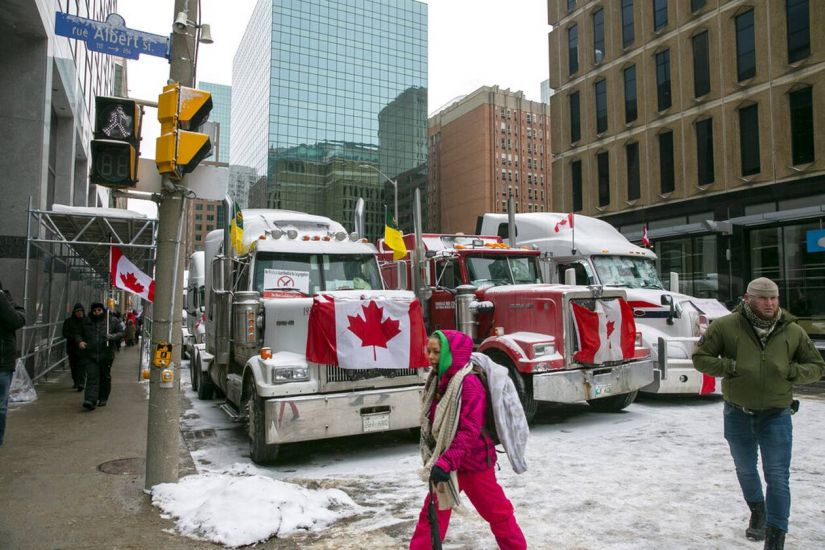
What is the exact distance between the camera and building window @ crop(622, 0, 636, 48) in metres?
29.8

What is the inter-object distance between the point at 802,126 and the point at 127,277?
2357 cm

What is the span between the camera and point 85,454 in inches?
281

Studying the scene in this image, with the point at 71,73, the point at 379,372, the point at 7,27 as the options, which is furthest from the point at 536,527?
the point at 71,73

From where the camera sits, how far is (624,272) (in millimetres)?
11672

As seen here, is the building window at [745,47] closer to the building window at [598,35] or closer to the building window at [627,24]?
the building window at [627,24]

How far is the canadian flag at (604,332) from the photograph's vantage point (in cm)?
856

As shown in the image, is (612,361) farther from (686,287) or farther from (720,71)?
(720,71)

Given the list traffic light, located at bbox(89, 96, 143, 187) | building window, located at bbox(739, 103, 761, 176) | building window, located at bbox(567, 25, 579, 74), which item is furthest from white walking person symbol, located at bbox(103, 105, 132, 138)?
building window, located at bbox(567, 25, 579, 74)

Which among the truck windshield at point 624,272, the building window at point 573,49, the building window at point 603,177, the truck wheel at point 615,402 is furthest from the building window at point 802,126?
the truck wheel at point 615,402

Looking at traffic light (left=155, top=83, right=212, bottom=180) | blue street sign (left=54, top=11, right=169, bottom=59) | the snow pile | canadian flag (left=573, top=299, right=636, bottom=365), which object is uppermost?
blue street sign (left=54, top=11, right=169, bottom=59)

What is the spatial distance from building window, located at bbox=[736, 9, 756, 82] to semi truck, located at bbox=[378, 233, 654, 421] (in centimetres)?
1925

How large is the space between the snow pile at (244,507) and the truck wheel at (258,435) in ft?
3.36

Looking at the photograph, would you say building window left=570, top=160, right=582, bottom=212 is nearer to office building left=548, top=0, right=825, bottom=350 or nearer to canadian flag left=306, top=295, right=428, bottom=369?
office building left=548, top=0, right=825, bottom=350

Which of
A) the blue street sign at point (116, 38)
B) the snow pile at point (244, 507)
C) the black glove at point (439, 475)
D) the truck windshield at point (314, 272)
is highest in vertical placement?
the blue street sign at point (116, 38)
